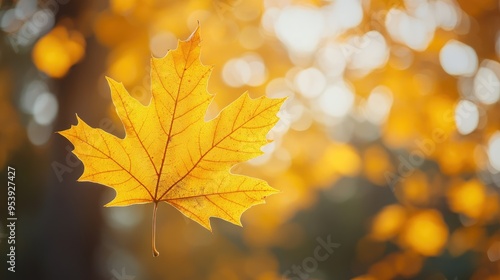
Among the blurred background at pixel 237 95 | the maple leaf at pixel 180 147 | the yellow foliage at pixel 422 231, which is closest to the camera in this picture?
the maple leaf at pixel 180 147

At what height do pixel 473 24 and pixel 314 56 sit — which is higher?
pixel 314 56

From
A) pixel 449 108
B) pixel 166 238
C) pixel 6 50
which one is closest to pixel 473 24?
pixel 449 108

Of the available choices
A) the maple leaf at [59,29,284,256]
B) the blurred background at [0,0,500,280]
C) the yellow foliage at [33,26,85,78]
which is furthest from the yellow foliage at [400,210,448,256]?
the maple leaf at [59,29,284,256]

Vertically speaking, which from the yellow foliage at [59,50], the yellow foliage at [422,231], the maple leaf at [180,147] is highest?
the yellow foliage at [59,50]

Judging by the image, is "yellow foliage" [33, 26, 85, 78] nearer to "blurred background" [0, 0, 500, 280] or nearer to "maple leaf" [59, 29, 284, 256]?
"blurred background" [0, 0, 500, 280]

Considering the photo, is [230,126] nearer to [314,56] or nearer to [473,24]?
[473,24]

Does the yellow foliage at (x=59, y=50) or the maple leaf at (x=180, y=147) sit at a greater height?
the yellow foliage at (x=59, y=50)

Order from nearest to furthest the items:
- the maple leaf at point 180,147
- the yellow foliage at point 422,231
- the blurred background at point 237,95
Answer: the maple leaf at point 180,147 → the blurred background at point 237,95 → the yellow foliage at point 422,231

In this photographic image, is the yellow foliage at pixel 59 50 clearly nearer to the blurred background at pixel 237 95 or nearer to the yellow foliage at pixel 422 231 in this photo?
the blurred background at pixel 237 95

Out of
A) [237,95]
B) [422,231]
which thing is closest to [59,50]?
[237,95]

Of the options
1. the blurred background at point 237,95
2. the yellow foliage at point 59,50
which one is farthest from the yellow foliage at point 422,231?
the yellow foliage at point 59,50
